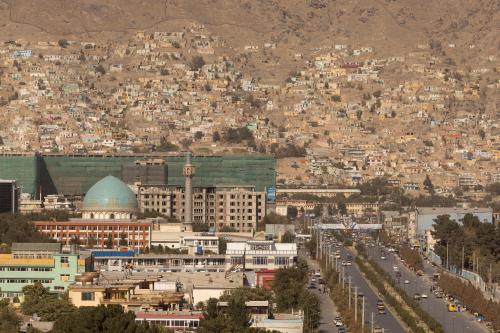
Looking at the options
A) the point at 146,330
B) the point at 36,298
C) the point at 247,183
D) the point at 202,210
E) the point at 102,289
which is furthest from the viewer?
the point at 247,183

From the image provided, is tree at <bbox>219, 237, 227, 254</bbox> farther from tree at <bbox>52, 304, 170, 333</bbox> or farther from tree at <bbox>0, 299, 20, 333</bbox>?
tree at <bbox>52, 304, 170, 333</bbox>

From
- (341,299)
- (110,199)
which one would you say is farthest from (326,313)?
(110,199)

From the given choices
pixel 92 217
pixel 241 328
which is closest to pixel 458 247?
pixel 92 217

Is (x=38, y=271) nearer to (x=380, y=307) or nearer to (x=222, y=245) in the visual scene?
(x=380, y=307)

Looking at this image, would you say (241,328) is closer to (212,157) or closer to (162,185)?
(162,185)

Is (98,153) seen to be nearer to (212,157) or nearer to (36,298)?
(212,157)

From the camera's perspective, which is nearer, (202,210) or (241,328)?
(241,328)

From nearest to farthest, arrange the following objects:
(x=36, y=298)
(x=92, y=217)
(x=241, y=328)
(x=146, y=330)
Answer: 1. (x=146, y=330)
2. (x=241, y=328)
3. (x=36, y=298)
4. (x=92, y=217)
